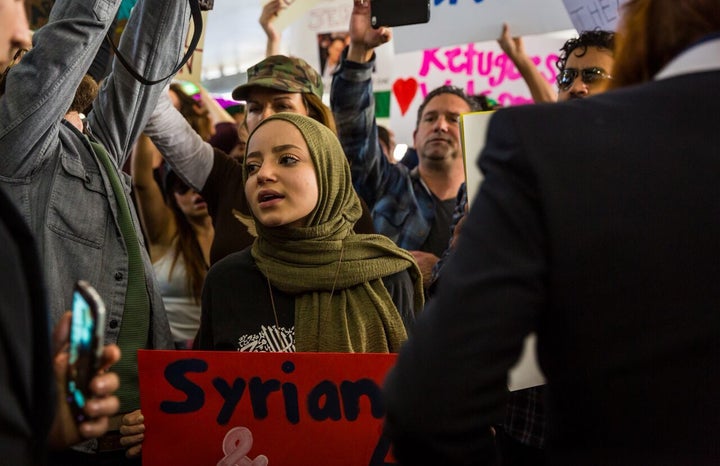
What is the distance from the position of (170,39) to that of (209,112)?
5.04ft

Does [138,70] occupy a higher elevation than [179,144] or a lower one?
higher

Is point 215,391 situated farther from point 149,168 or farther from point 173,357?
point 149,168

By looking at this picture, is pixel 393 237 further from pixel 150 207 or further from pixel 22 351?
pixel 22 351

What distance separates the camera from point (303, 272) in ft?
6.06

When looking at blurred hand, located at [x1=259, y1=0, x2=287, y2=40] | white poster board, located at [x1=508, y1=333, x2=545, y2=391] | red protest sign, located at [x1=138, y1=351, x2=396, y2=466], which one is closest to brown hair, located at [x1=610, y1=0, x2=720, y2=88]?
white poster board, located at [x1=508, y1=333, x2=545, y2=391]

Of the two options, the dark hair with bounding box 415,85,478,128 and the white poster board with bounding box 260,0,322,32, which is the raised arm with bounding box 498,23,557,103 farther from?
the white poster board with bounding box 260,0,322,32

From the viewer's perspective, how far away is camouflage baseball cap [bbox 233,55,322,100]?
2.50 m

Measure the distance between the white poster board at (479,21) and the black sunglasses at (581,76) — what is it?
0.50 m

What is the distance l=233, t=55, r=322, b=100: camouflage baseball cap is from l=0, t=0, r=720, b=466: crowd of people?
0.4 inches

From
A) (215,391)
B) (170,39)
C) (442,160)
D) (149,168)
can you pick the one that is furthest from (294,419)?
(149,168)

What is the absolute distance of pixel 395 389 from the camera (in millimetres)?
890

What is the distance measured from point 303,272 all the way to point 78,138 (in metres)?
0.60

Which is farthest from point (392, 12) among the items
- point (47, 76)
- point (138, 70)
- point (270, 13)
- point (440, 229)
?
point (270, 13)

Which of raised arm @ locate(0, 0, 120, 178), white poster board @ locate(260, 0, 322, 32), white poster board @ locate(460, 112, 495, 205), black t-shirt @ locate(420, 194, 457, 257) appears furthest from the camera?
white poster board @ locate(260, 0, 322, 32)
